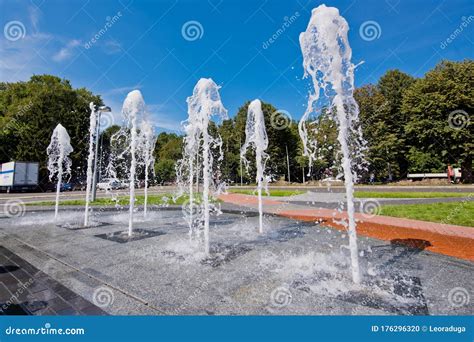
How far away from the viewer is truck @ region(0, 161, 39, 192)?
3222 cm

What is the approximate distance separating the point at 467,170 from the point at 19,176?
5429 centimetres

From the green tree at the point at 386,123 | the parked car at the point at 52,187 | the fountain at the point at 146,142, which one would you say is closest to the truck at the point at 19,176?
the parked car at the point at 52,187

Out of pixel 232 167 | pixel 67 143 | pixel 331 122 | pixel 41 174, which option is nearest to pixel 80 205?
pixel 67 143

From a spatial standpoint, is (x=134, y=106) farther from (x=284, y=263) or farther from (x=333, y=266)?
(x=333, y=266)

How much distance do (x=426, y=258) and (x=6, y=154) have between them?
159ft

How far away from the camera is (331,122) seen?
500cm

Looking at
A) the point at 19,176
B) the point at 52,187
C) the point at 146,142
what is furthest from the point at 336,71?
the point at 52,187

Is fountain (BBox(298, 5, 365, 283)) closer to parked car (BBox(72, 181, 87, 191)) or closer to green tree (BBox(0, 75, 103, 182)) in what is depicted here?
green tree (BBox(0, 75, 103, 182))

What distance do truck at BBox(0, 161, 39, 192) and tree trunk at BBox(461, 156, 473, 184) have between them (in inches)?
2067

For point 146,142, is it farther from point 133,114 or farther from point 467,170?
point 467,170

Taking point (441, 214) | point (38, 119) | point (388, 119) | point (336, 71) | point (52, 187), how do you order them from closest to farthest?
point (336, 71), point (441, 214), point (38, 119), point (52, 187), point (388, 119)

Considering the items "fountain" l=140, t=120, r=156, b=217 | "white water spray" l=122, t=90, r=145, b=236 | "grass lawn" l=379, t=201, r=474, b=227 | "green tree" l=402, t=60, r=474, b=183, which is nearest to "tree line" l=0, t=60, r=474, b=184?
"green tree" l=402, t=60, r=474, b=183

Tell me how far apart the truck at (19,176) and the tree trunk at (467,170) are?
52.5 metres

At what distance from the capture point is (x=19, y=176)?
107 ft
